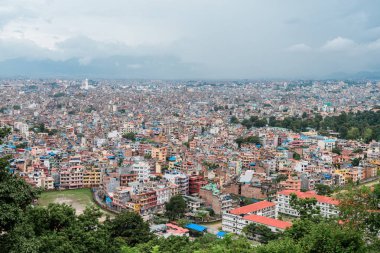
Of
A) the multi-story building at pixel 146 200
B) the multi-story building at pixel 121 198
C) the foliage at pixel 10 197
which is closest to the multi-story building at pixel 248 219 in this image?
the multi-story building at pixel 146 200

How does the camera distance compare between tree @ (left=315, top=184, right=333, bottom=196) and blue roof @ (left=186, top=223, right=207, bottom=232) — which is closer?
blue roof @ (left=186, top=223, right=207, bottom=232)

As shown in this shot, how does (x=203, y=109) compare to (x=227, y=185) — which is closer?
(x=227, y=185)

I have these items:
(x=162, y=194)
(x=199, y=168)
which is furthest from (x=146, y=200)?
(x=199, y=168)

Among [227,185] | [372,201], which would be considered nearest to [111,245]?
[372,201]

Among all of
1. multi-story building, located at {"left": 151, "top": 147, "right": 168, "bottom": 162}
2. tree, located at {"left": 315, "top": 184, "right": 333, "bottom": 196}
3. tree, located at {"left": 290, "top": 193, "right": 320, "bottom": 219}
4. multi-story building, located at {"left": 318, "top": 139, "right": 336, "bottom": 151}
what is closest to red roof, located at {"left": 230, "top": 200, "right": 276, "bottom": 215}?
tree, located at {"left": 315, "top": 184, "right": 333, "bottom": 196}

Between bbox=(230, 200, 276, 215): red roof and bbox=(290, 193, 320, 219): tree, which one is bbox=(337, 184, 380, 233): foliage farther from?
bbox=(230, 200, 276, 215): red roof

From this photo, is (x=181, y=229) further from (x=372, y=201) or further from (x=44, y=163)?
(x=44, y=163)

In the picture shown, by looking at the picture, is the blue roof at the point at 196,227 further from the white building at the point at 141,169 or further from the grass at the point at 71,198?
the white building at the point at 141,169
